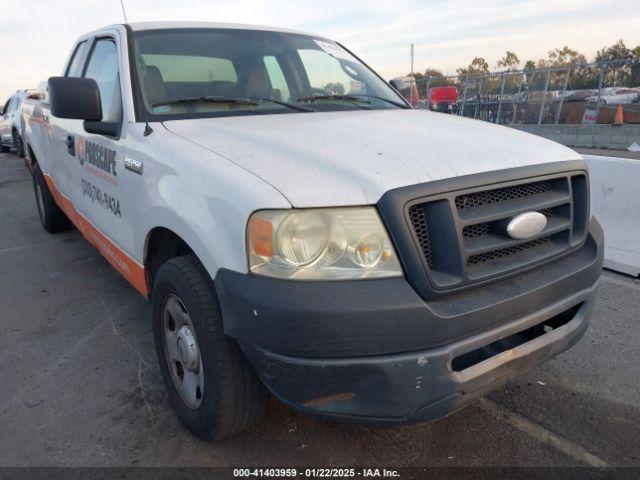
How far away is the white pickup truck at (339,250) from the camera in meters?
1.74

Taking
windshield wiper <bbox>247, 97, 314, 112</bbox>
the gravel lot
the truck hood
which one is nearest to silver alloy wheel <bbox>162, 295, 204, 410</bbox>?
the gravel lot

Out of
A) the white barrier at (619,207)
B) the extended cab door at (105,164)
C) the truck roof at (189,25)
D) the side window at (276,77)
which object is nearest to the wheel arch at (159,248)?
the extended cab door at (105,164)

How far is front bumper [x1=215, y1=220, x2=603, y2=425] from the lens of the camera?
66.6 inches

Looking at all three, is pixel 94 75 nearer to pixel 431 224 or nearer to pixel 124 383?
pixel 124 383

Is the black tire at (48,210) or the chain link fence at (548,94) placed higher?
the chain link fence at (548,94)

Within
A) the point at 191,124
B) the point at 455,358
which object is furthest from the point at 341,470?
the point at 191,124

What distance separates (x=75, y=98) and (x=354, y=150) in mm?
1571

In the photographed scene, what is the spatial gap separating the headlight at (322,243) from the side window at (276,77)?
4.83ft

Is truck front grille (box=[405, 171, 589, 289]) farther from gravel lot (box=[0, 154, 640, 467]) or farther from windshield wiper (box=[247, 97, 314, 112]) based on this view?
windshield wiper (box=[247, 97, 314, 112])

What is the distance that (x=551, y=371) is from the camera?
9.52 ft

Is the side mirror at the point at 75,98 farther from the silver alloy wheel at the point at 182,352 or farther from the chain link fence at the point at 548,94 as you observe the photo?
the chain link fence at the point at 548,94

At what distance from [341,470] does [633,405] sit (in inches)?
59.4

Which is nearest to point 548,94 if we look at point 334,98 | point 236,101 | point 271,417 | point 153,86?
point 334,98

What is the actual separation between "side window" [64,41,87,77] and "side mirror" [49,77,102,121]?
1327 mm
